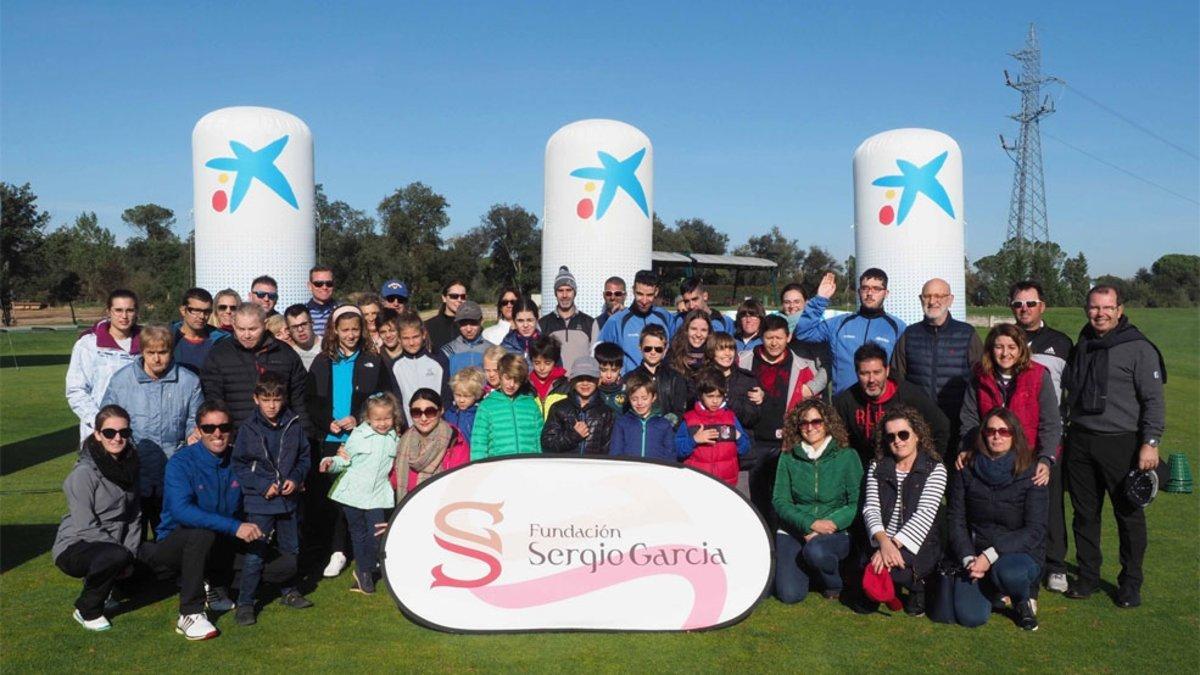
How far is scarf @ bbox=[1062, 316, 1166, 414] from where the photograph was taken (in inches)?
201

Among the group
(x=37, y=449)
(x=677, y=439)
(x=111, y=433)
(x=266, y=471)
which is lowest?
(x=37, y=449)

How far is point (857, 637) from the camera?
4508mm

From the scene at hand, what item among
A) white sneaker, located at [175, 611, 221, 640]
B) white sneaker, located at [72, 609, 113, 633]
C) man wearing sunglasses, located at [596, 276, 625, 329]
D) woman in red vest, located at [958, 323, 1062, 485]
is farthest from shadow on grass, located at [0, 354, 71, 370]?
woman in red vest, located at [958, 323, 1062, 485]

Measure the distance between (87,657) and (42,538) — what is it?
2.69m

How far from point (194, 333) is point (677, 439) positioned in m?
3.24

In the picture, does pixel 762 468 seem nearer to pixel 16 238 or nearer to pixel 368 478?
pixel 368 478

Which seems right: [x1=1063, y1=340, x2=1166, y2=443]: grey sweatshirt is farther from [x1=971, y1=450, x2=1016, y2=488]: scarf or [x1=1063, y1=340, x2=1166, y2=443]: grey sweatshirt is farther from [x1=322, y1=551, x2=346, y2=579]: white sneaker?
[x1=322, y1=551, x2=346, y2=579]: white sneaker

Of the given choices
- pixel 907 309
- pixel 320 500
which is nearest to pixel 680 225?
pixel 907 309

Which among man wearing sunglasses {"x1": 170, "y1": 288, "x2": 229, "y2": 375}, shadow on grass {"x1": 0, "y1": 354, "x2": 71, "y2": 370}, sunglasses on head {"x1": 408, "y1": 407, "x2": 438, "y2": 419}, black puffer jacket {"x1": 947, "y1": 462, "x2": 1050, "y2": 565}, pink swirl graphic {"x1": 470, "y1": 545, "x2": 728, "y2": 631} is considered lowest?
pink swirl graphic {"x1": 470, "y1": 545, "x2": 728, "y2": 631}

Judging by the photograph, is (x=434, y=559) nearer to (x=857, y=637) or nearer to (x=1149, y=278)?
(x=857, y=637)

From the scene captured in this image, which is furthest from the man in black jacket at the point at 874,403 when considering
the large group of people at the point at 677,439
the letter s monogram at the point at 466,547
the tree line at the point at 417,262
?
the tree line at the point at 417,262

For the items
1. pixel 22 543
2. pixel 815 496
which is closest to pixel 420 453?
pixel 815 496

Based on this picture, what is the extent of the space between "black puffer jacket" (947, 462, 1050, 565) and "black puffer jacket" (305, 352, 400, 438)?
349 centimetres

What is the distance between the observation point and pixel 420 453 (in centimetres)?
511
